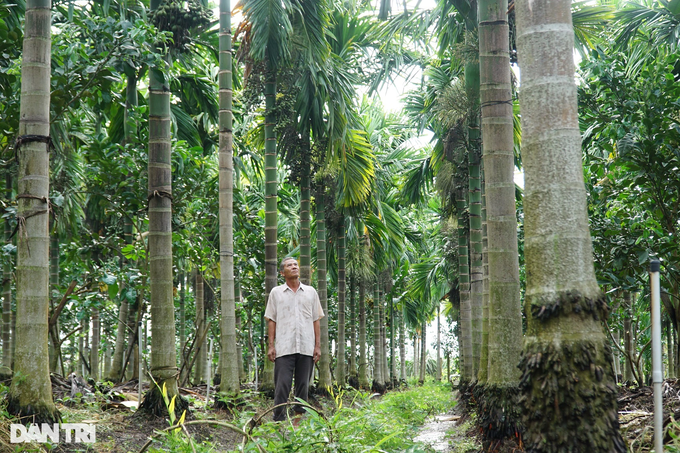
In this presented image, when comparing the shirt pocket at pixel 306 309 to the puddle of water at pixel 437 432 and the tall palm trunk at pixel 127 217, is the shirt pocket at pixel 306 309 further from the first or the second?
the tall palm trunk at pixel 127 217

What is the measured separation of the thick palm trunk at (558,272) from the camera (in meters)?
3.23

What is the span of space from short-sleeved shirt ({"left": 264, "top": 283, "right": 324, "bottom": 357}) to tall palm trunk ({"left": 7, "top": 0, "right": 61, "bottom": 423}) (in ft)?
7.52

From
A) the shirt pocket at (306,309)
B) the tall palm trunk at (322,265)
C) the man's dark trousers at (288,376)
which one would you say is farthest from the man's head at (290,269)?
the tall palm trunk at (322,265)

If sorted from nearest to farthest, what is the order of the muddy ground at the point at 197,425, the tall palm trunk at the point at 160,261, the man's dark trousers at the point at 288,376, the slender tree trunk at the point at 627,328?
the muddy ground at the point at 197,425 < the man's dark trousers at the point at 288,376 < the tall palm trunk at the point at 160,261 < the slender tree trunk at the point at 627,328

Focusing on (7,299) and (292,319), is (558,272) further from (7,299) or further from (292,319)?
(7,299)

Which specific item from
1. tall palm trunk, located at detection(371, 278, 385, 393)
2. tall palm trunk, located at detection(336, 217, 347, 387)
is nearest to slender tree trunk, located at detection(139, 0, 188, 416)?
tall palm trunk, located at detection(336, 217, 347, 387)

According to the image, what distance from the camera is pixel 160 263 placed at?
24.8ft

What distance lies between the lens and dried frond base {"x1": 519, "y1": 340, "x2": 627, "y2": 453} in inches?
126

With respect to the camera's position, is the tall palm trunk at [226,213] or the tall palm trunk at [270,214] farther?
the tall palm trunk at [270,214]

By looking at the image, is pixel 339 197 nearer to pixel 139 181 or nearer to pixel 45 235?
pixel 139 181

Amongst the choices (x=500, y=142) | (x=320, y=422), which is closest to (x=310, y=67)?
(x=500, y=142)

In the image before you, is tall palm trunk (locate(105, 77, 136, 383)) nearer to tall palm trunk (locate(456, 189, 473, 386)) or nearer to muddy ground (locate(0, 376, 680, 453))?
muddy ground (locate(0, 376, 680, 453))

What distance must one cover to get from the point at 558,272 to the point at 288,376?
13.3 ft

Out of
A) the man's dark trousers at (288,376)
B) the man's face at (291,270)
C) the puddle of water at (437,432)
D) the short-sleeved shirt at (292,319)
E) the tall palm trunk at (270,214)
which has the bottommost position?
the puddle of water at (437,432)
